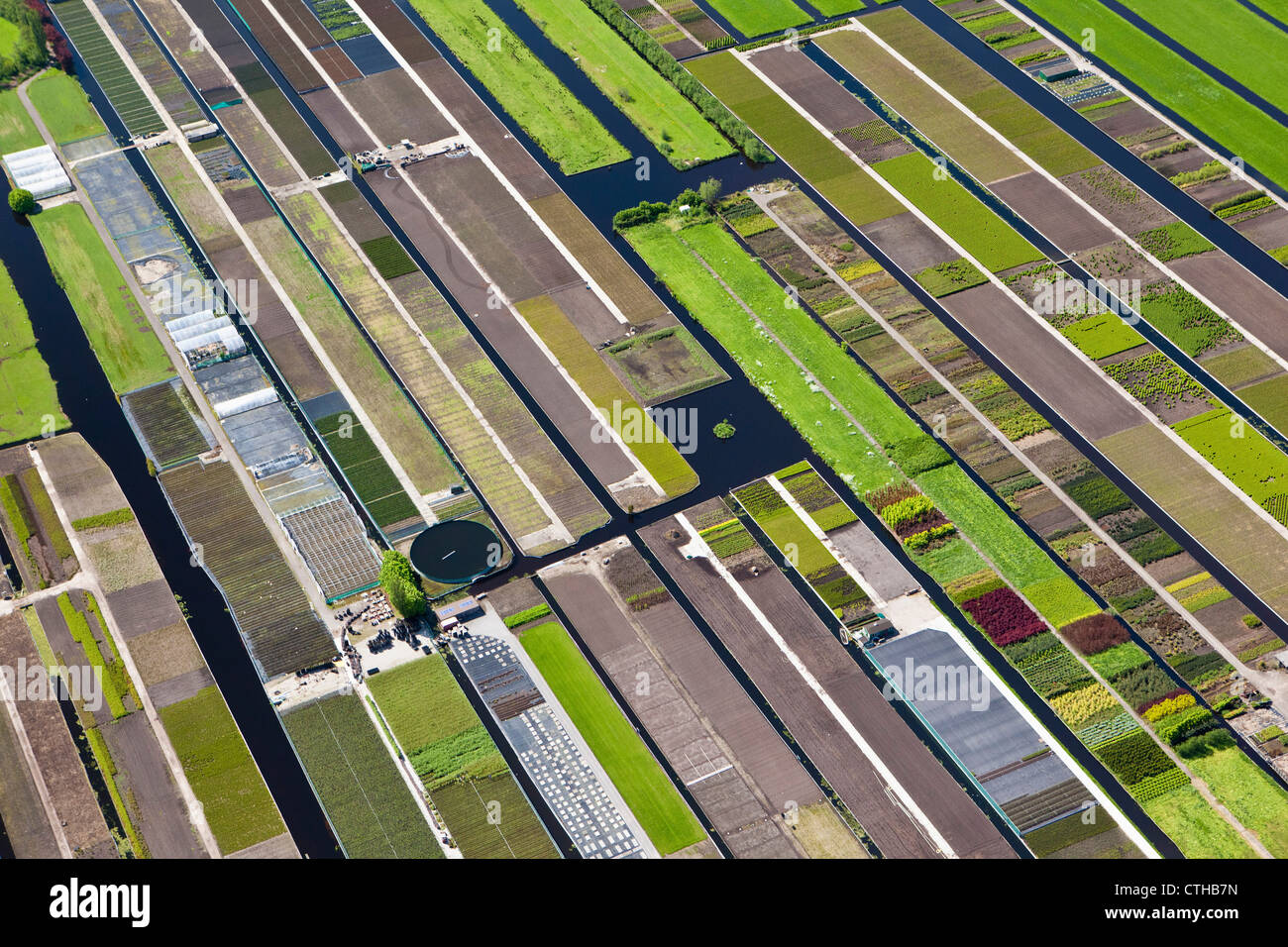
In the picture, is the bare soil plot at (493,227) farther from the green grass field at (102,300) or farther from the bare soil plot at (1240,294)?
the bare soil plot at (1240,294)

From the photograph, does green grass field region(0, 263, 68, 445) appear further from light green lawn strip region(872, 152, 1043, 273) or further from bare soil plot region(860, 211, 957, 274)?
light green lawn strip region(872, 152, 1043, 273)

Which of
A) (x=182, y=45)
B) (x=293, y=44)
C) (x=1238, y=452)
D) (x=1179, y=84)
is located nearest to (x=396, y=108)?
(x=293, y=44)

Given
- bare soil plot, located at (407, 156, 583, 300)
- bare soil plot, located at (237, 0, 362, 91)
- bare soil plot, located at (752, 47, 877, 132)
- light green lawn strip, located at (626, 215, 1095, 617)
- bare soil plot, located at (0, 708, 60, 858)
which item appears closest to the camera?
bare soil plot, located at (0, 708, 60, 858)

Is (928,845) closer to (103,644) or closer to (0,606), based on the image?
(103,644)

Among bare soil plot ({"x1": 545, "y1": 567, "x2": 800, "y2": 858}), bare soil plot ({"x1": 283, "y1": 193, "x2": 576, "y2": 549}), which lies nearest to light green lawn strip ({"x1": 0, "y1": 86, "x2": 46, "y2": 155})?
bare soil plot ({"x1": 283, "y1": 193, "x2": 576, "y2": 549})

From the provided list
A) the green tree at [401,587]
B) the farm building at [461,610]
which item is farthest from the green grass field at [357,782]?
the farm building at [461,610]

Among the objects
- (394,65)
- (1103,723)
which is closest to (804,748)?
(1103,723)
